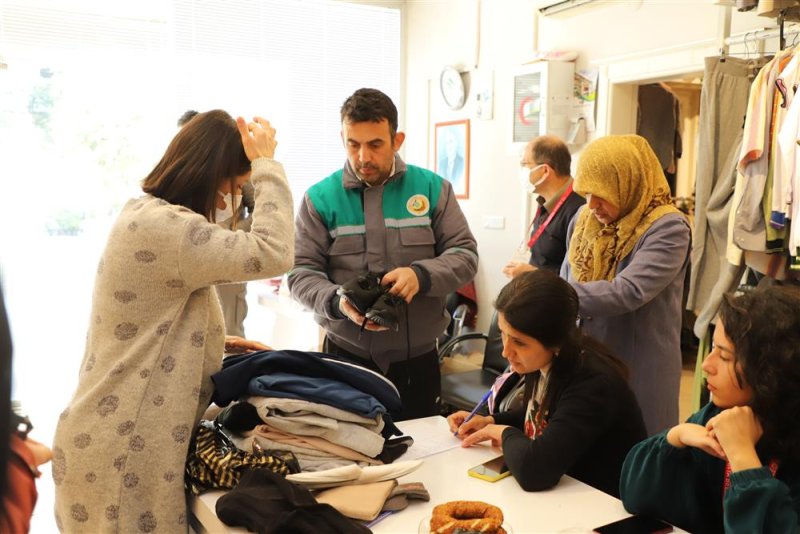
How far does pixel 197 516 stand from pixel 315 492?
10.4 inches

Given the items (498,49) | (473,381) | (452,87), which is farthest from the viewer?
(452,87)

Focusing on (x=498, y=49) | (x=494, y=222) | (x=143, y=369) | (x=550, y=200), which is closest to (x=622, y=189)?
(x=550, y=200)

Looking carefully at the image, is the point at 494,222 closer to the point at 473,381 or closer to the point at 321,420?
the point at 473,381

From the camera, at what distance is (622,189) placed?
222cm

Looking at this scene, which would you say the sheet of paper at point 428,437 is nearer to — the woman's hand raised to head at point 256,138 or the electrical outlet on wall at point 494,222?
the woman's hand raised to head at point 256,138

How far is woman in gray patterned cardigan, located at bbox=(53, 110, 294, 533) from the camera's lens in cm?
140

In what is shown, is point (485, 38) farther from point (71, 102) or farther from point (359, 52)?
point (71, 102)

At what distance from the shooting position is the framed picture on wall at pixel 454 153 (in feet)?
17.3

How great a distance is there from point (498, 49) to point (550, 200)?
1.79 metres

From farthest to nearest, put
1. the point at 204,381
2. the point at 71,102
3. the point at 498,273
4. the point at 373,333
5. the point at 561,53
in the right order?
the point at 498,273 → the point at 71,102 → the point at 561,53 → the point at 373,333 → the point at 204,381

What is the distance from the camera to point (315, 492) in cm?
143

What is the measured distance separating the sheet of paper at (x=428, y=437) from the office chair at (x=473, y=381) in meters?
1.45

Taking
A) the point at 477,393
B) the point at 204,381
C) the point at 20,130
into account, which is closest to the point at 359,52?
the point at 20,130

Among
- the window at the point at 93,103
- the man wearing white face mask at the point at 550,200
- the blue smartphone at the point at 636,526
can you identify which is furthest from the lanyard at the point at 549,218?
the window at the point at 93,103
